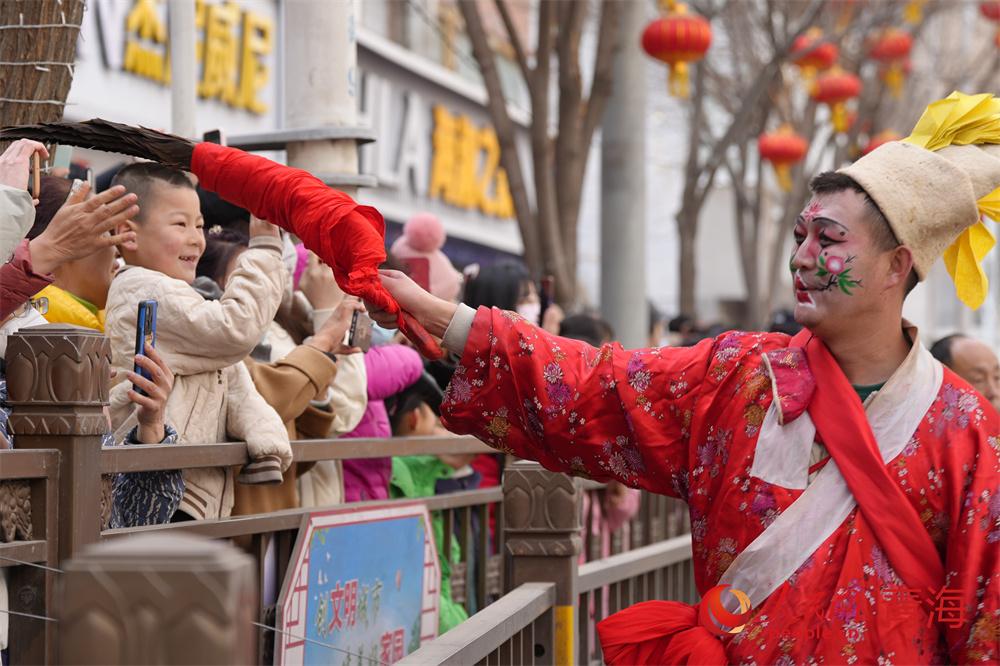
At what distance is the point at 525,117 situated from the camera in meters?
19.9

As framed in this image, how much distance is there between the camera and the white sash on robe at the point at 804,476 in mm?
2912

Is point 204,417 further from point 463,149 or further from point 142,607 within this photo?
point 463,149

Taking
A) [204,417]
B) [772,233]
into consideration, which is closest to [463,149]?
[772,233]

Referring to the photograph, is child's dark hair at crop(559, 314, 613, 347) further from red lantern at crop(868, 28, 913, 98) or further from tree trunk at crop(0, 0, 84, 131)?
red lantern at crop(868, 28, 913, 98)

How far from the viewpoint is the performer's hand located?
10.1 ft

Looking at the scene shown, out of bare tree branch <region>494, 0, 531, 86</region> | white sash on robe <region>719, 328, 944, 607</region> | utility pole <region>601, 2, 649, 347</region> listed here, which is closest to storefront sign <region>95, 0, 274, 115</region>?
bare tree branch <region>494, 0, 531, 86</region>

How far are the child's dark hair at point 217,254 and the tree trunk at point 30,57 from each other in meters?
0.93

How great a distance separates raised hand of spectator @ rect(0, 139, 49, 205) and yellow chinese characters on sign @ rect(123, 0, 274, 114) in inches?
315

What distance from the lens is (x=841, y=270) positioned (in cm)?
301

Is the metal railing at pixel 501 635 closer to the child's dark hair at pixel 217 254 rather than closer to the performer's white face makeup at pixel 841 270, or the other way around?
the performer's white face makeup at pixel 841 270

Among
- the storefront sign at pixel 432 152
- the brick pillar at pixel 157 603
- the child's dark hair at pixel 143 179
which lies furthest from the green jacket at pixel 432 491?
the storefront sign at pixel 432 152

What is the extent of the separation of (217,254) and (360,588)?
1203 mm

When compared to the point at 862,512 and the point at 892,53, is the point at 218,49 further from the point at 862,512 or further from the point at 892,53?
the point at 862,512

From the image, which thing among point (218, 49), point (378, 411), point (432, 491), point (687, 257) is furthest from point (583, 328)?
point (687, 257)
